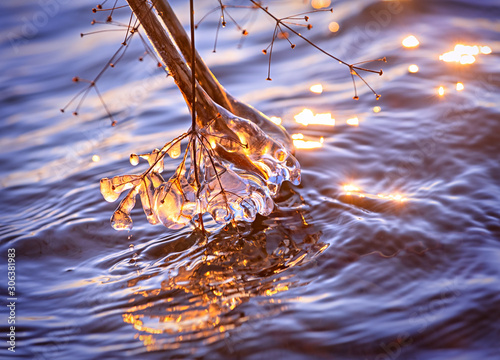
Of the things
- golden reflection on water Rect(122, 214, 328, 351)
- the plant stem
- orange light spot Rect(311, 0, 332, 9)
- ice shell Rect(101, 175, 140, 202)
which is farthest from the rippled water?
orange light spot Rect(311, 0, 332, 9)

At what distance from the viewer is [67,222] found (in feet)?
8.06

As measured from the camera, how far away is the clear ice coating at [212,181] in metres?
1.95

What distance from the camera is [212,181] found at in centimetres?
201

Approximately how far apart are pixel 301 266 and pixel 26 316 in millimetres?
1023

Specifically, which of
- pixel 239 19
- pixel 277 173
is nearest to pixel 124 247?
pixel 277 173

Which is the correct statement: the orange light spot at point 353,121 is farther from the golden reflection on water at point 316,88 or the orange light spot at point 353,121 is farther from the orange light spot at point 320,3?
the orange light spot at point 320,3

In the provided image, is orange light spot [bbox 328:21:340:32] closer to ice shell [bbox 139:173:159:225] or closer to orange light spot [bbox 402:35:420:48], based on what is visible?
orange light spot [bbox 402:35:420:48]

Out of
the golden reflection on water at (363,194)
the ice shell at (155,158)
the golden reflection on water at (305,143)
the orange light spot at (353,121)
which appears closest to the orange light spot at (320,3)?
the orange light spot at (353,121)

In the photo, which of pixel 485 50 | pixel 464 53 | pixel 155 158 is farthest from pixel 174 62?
pixel 485 50

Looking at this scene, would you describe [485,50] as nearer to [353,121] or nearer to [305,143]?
[353,121]

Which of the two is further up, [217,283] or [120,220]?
[120,220]

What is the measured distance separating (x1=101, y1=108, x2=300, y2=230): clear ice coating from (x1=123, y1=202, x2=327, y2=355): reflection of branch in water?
126 millimetres

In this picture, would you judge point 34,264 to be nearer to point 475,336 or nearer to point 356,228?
point 356,228

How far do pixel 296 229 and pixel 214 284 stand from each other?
0.46 m
